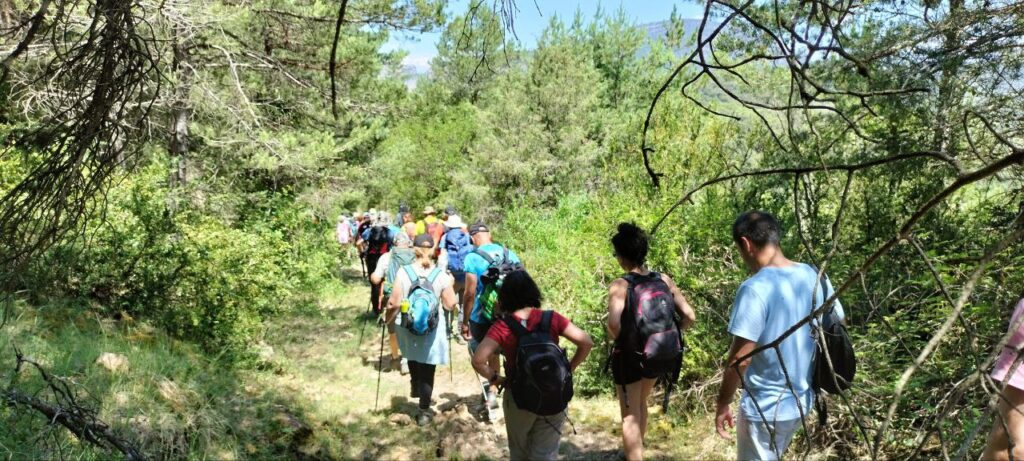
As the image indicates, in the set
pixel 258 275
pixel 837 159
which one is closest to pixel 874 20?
pixel 837 159

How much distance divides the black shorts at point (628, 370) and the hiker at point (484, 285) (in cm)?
155

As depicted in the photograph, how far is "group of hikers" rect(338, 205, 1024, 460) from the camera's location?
260 cm

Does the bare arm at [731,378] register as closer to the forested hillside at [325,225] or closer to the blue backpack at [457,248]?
the forested hillside at [325,225]

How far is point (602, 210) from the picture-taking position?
7508 mm

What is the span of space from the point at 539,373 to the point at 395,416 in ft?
8.52

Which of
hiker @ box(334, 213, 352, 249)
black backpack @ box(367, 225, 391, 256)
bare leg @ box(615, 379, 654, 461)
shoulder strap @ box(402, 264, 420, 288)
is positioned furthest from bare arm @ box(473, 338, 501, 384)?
hiker @ box(334, 213, 352, 249)

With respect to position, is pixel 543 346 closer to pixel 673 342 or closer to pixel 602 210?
pixel 673 342

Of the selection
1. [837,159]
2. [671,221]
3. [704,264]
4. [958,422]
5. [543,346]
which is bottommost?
[958,422]

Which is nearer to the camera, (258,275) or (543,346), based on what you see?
(543,346)

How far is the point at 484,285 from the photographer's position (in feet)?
16.7

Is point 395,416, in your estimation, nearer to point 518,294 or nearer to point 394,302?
point 394,302

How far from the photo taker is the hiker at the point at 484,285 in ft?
16.3

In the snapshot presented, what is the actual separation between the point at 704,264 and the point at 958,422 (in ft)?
8.48

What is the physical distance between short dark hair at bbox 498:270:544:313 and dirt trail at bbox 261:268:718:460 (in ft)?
5.97
